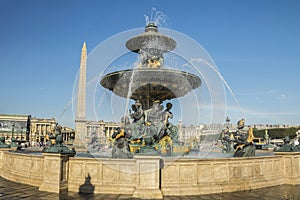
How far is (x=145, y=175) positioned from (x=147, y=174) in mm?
61

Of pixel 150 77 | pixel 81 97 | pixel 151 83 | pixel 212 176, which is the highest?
pixel 81 97

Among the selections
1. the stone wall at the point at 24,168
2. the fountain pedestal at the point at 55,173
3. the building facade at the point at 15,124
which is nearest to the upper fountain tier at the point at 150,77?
the stone wall at the point at 24,168

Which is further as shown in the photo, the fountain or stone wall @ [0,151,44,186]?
the fountain

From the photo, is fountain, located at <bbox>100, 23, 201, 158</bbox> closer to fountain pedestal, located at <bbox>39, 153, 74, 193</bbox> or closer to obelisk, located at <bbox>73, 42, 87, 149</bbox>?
fountain pedestal, located at <bbox>39, 153, 74, 193</bbox>

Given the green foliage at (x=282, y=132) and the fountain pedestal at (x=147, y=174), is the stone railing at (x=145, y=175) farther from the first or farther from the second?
the green foliage at (x=282, y=132)

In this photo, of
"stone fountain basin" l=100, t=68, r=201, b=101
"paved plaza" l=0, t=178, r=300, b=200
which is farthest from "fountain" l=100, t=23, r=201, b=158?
"paved plaza" l=0, t=178, r=300, b=200

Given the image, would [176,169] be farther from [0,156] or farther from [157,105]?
[0,156]

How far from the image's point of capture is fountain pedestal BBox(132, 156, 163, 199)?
782 cm

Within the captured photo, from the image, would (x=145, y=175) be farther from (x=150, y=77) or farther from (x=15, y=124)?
(x=15, y=124)

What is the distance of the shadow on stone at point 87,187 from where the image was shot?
827 cm

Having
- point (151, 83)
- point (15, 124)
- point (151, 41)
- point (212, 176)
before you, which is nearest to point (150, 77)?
point (151, 83)

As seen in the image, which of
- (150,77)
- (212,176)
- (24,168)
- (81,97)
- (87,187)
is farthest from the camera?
(81,97)

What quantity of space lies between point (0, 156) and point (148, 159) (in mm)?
7890

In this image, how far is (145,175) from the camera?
7.85 meters
